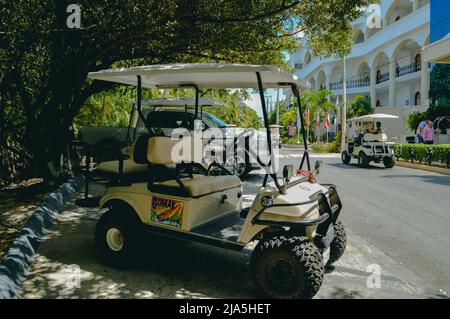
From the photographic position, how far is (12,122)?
11367mm

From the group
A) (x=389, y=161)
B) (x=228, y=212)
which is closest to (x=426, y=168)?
(x=389, y=161)

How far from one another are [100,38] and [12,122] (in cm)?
477

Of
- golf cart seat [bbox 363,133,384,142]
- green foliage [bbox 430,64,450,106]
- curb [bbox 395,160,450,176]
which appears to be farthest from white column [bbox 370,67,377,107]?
golf cart seat [bbox 363,133,384,142]

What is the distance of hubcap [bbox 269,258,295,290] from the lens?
376cm

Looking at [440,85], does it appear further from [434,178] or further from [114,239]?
[114,239]

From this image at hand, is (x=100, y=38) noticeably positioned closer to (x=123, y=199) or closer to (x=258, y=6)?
(x=258, y=6)

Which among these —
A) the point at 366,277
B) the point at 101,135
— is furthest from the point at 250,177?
the point at 366,277

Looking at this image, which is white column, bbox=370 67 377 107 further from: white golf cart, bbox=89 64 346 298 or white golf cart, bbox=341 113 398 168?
white golf cart, bbox=89 64 346 298

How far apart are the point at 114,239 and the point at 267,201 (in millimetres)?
1904

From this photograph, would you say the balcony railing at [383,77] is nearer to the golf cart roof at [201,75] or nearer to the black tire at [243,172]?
the black tire at [243,172]

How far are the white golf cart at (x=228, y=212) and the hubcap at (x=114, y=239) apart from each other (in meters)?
0.01

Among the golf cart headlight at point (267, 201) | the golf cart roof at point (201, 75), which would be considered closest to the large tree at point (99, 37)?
the golf cart roof at point (201, 75)

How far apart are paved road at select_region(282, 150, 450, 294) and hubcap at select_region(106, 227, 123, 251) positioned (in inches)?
136

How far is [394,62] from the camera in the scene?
39.8 m
